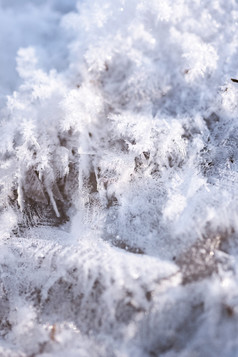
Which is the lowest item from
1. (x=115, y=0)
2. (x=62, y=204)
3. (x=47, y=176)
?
(x=62, y=204)

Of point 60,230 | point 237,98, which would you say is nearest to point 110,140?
point 60,230

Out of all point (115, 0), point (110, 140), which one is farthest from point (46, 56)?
point (110, 140)

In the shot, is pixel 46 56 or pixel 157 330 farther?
pixel 46 56

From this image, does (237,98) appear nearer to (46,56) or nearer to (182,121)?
(182,121)

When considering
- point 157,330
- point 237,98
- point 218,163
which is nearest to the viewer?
point 157,330

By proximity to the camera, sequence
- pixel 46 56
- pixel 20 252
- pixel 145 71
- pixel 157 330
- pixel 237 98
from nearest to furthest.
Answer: pixel 157 330
pixel 20 252
pixel 237 98
pixel 145 71
pixel 46 56

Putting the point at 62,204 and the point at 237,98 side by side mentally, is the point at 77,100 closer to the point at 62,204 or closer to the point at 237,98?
the point at 62,204

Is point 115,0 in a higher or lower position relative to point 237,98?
higher
